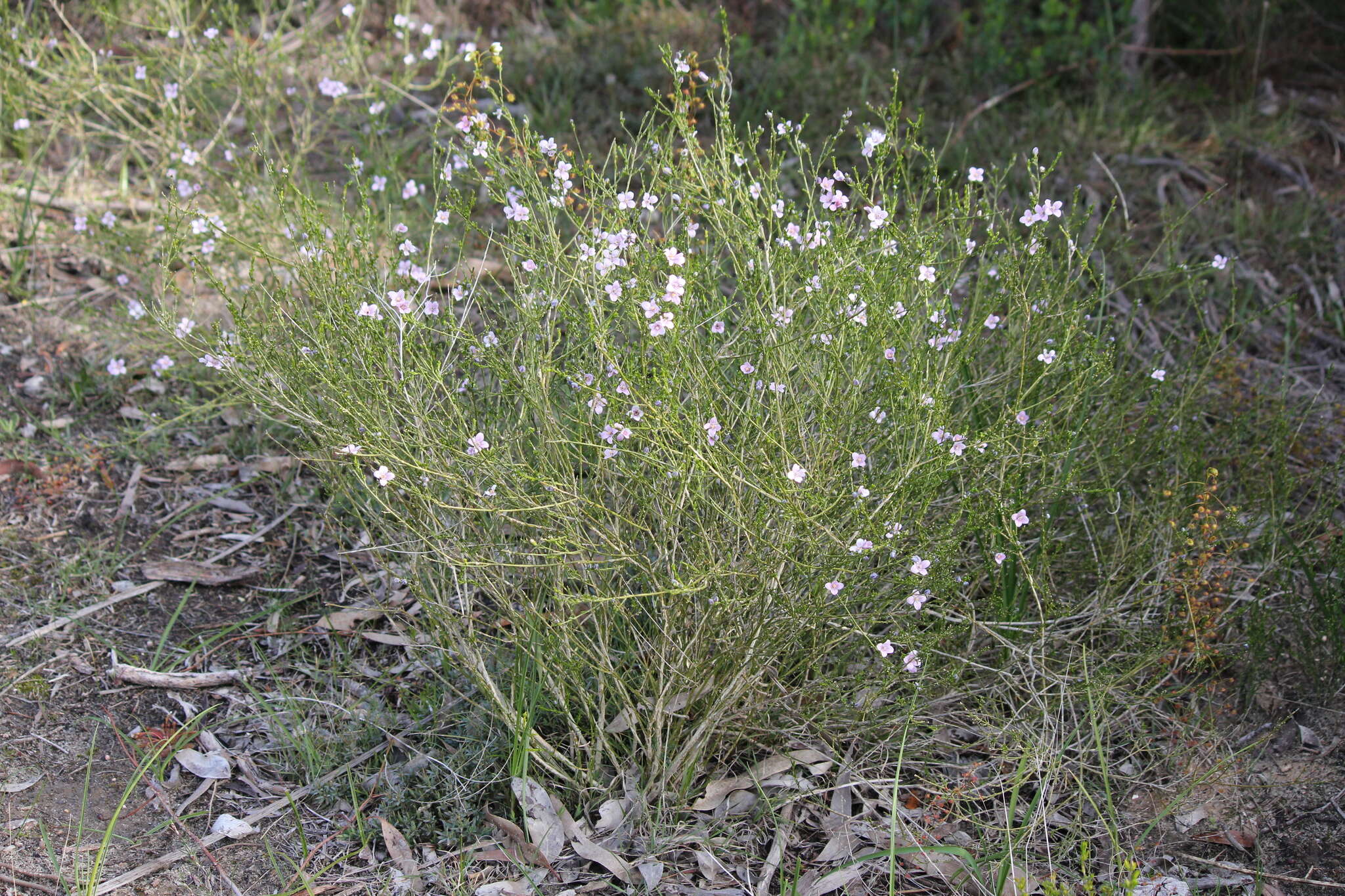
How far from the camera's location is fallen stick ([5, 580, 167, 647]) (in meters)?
2.83

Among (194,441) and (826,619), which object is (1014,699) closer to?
→ (826,619)

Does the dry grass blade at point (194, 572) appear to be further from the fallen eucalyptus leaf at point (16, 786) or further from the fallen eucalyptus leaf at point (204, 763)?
the fallen eucalyptus leaf at point (16, 786)

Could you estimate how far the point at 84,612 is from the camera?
9.66ft

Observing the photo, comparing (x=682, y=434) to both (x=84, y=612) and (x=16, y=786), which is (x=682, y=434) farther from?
(x=84, y=612)

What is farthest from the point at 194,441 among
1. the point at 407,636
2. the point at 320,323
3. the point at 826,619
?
the point at 826,619

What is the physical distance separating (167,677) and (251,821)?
0.52 meters

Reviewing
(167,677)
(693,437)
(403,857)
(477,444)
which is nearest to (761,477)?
(693,437)

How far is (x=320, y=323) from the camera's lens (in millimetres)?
2160

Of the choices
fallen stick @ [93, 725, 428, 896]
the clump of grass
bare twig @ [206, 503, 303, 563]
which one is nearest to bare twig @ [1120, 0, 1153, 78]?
the clump of grass

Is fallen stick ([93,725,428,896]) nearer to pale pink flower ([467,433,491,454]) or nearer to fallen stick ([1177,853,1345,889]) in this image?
pale pink flower ([467,433,491,454])

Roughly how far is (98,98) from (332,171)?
1.01m

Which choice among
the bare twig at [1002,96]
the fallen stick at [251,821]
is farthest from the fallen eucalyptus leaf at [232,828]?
the bare twig at [1002,96]

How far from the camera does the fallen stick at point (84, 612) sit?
2834 millimetres

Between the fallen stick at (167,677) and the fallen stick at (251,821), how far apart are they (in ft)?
1.29
